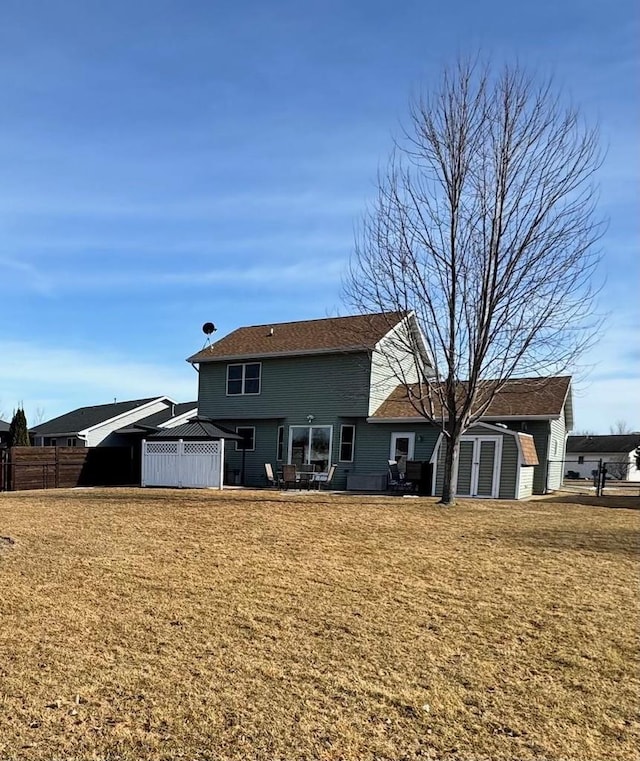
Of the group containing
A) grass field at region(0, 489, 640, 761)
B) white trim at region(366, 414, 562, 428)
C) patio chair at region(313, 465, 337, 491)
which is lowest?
patio chair at region(313, 465, 337, 491)

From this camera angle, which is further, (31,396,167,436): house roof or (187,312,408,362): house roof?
(31,396,167,436): house roof

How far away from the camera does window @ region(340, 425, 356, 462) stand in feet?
73.0

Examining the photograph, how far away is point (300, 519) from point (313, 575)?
4723 millimetres

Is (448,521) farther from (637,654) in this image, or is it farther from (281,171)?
(281,171)

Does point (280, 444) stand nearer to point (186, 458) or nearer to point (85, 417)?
point (186, 458)

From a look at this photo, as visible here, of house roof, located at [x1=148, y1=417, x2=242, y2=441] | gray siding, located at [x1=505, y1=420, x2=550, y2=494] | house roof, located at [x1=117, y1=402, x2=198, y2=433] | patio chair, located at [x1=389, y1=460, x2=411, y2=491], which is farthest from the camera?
house roof, located at [x1=117, y1=402, x2=198, y2=433]

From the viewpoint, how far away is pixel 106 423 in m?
30.6

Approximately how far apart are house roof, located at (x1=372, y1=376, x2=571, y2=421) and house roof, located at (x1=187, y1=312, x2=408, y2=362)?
2.76m

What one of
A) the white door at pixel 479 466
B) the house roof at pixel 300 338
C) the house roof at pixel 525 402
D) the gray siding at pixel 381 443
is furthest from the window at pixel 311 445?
the white door at pixel 479 466

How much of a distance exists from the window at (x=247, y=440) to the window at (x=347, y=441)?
409cm

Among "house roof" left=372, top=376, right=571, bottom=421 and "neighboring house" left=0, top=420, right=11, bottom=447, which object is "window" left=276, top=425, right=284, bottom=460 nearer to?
"house roof" left=372, top=376, right=571, bottom=421

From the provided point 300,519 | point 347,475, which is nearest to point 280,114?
point 300,519

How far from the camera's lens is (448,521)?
38.8 feet

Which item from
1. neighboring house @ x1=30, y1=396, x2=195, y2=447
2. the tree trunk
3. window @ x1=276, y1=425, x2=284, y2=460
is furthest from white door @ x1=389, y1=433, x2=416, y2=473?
neighboring house @ x1=30, y1=396, x2=195, y2=447
